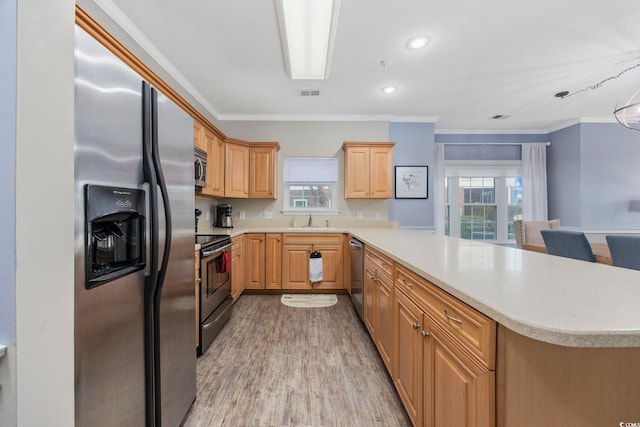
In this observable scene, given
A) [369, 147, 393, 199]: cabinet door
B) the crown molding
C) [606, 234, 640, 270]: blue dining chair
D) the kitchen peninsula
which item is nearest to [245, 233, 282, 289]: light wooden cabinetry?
[369, 147, 393, 199]: cabinet door

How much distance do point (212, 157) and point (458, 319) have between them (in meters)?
3.18

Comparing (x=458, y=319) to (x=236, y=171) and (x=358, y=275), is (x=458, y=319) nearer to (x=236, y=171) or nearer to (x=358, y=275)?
(x=358, y=275)

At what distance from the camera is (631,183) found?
4477 mm

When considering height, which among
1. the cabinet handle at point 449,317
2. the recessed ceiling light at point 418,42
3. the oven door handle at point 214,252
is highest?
the recessed ceiling light at point 418,42

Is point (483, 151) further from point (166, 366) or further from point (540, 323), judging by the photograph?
point (166, 366)

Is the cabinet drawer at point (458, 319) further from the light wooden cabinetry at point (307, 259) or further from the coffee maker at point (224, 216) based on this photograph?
the coffee maker at point (224, 216)

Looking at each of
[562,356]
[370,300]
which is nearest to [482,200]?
[370,300]

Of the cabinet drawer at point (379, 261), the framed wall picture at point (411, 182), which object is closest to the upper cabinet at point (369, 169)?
the framed wall picture at point (411, 182)

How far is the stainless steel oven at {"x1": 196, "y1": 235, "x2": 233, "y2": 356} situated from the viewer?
6.81 feet

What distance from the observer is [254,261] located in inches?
142

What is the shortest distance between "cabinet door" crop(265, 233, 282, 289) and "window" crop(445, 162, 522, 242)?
11.4 ft

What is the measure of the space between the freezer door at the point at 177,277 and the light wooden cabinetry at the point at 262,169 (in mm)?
2463

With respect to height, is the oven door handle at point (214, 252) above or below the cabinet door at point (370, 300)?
above

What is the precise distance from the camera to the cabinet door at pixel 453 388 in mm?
756
